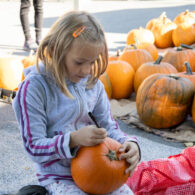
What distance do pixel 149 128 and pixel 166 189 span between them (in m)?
1.13

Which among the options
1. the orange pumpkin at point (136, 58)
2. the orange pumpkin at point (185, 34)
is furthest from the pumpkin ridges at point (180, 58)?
the orange pumpkin at point (185, 34)

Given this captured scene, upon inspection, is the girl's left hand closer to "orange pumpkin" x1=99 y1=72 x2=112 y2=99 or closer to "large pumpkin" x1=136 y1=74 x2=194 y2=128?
"large pumpkin" x1=136 y1=74 x2=194 y2=128

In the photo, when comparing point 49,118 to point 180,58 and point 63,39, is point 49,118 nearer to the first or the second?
point 63,39

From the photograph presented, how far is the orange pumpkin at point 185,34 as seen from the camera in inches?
213

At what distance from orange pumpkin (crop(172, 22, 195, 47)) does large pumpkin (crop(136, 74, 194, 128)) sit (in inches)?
115

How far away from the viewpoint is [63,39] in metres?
1.27

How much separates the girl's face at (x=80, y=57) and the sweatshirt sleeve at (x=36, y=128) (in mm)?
161

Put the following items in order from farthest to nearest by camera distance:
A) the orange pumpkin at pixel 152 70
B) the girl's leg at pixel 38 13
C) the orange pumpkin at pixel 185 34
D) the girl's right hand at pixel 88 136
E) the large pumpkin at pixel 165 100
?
the orange pumpkin at pixel 185 34
the girl's leg at pixel 38 13
the orange pumpkin at pixel 152 70
the large pumpkin at pixel 165 100
the girl's right hand at pixel 88 136

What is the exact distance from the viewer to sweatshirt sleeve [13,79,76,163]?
1241 mm

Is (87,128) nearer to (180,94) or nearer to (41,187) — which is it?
(41,187)

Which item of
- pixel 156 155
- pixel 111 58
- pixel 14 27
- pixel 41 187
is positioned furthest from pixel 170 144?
pixel 14 27

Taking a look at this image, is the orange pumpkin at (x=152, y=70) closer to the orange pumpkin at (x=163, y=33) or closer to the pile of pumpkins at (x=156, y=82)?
the pile of pumpkins at (x=156, y=82)

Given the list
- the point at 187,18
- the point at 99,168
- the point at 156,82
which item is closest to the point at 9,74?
the point at 156,82

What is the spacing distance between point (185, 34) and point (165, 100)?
312cm
